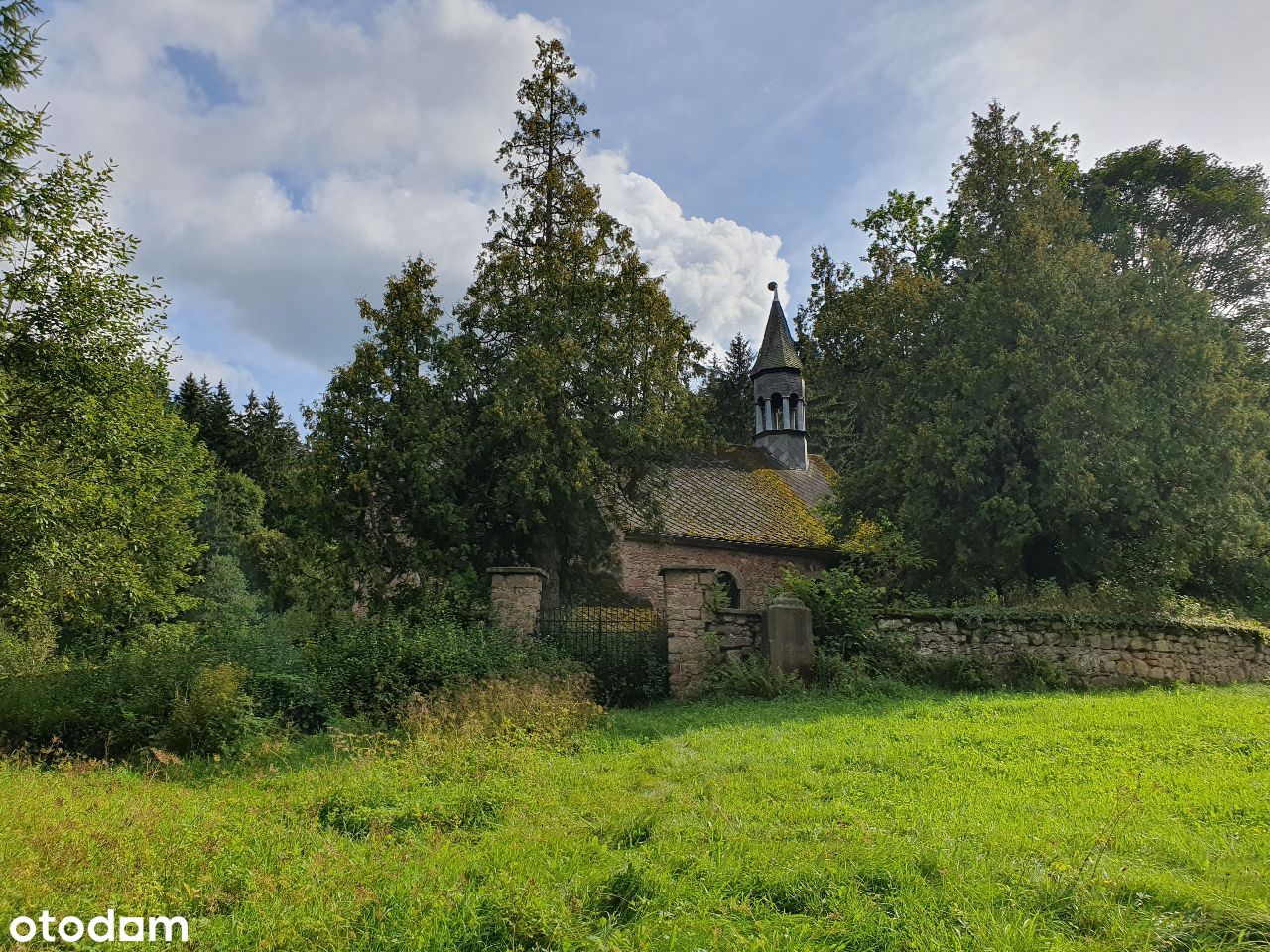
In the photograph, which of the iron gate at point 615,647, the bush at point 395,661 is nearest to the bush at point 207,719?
the bush at point 395,661

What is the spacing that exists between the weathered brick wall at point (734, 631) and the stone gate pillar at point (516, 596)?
2.93m

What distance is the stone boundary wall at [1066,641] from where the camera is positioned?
11.8 meters

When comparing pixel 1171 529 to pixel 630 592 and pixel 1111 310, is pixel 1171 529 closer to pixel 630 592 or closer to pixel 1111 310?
pixel 1111 310

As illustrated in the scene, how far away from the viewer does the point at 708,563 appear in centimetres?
1917

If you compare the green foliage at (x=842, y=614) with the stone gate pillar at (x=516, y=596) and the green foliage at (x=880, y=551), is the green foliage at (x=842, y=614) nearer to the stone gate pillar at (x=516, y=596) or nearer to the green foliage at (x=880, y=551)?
the green foliage at (x=880, y=551)

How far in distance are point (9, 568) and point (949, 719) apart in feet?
43.7

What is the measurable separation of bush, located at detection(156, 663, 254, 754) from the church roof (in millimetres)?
9215

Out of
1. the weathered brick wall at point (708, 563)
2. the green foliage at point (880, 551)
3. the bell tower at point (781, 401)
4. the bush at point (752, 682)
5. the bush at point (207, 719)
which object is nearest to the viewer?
the bush at point (207, 719)

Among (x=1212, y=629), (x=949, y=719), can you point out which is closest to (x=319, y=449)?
(x=949, y=719)

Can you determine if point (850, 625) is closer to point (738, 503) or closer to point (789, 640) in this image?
point (789, 640)

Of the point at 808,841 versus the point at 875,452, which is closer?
the point at 808,841

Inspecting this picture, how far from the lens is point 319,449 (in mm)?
14055

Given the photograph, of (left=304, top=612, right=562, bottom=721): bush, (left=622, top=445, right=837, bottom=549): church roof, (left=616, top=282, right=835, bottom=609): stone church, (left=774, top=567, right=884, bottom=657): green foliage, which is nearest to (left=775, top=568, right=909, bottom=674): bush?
(left=774, top=567, right=884, bottom=657): green foliage

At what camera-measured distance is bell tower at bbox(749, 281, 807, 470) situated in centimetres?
2705
